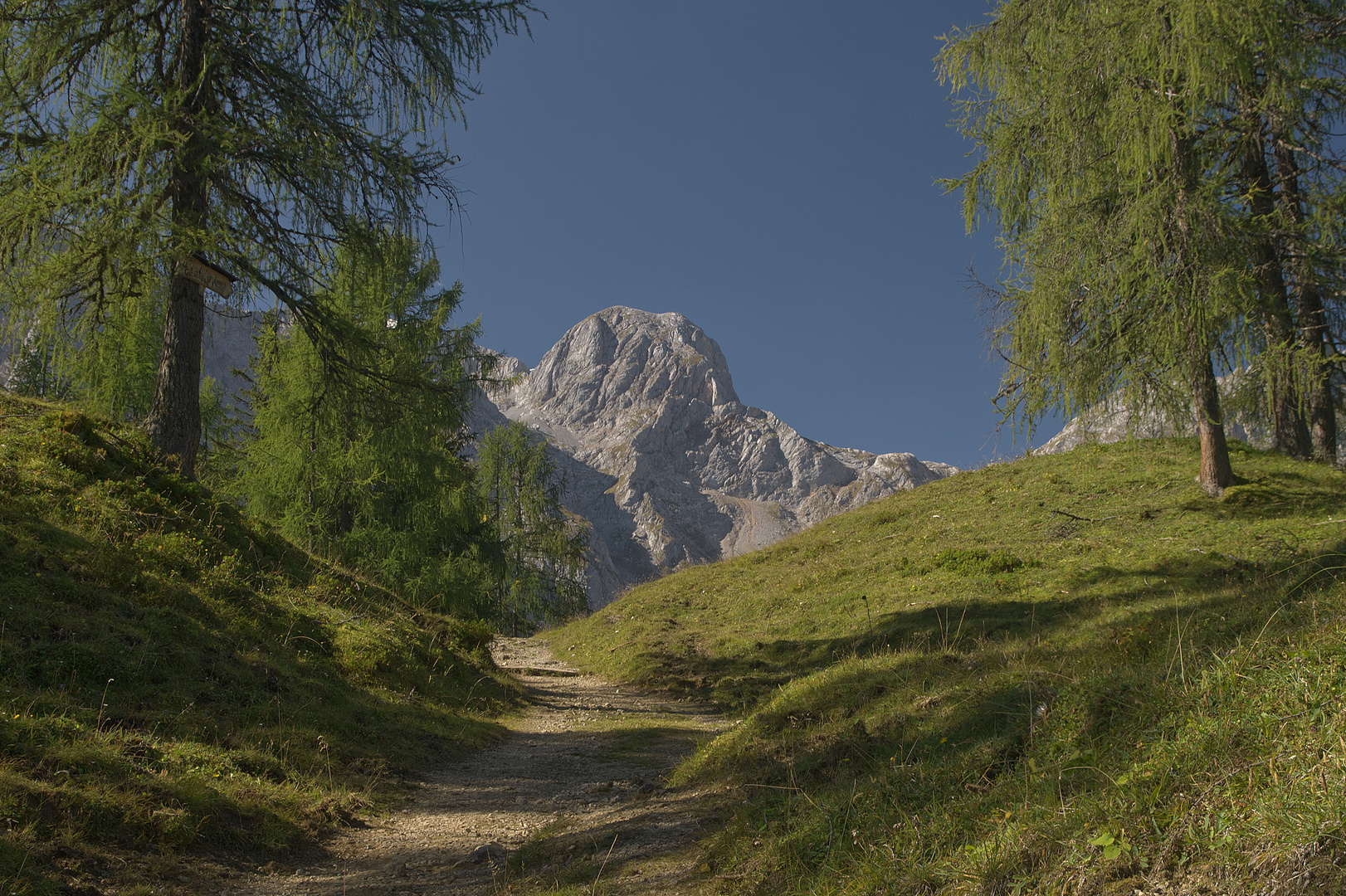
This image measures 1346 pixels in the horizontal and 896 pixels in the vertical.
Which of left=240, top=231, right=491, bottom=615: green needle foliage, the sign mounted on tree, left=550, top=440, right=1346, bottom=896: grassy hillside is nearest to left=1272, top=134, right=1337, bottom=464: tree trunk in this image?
left=550, top=440, right=1346, bottom=896: grassy hillside

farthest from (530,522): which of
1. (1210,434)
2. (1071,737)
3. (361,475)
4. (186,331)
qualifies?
Result: (1071,737)

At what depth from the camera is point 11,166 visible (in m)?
7.79

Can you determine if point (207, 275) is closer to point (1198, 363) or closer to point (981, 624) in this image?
point (981, 624)

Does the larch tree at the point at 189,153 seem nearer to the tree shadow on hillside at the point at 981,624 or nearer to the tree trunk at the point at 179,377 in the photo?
the tree trunk at the point at 179,377

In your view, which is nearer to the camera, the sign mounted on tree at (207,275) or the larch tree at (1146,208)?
the sign mounted on tree at (207,275)

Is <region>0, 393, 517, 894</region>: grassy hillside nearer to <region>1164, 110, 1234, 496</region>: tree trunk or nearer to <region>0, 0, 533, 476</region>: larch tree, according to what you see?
<region>0, 0, 533, 476</region>: larch tree

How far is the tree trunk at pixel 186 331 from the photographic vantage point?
8.83 m

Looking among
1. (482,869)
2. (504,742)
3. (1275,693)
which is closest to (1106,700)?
(1275,693)

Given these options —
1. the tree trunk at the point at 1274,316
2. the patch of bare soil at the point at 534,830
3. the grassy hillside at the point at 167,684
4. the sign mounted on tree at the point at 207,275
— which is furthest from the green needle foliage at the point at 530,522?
the tree trunk at the point at 1274,316

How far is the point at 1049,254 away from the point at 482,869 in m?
15.4

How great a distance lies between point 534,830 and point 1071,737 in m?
4.01

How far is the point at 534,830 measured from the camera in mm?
5445

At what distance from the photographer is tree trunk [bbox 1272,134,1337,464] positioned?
13781mm

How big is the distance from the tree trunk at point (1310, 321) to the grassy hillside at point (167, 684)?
55.5ft
